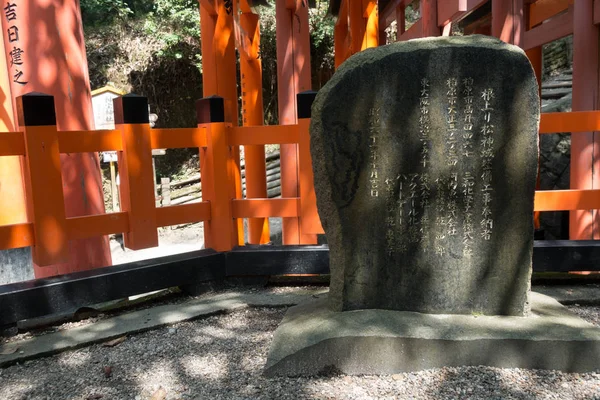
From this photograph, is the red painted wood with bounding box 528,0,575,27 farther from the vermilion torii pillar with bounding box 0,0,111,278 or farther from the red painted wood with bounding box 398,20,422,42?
the vermilion torii pillar with bounding box 0,0,111,278

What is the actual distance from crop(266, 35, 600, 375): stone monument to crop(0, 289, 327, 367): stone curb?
0.74 m

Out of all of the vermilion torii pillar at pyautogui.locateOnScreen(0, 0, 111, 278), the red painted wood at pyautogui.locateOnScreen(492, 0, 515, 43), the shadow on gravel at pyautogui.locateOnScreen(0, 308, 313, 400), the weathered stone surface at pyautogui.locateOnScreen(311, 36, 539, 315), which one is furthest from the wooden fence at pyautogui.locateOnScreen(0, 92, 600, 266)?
the red painted wood at pyautogui.locateOnScreen(492, 0, 515, 43)

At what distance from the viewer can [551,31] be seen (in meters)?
6.39

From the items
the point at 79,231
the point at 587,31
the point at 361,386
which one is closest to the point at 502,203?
the point at 361,386

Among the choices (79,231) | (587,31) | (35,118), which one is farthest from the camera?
(587,31)

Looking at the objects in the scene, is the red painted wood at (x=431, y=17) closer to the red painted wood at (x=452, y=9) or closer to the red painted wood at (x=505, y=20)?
the red painted wood at (x=452, y=9)

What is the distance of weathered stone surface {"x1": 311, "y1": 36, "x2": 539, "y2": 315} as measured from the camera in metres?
2.48

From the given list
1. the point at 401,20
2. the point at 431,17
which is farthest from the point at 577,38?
the point at 401,20

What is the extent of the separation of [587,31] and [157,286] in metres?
4.82

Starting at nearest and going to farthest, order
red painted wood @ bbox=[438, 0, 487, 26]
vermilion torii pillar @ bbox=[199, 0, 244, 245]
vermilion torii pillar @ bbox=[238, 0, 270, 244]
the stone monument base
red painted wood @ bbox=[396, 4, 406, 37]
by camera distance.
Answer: the stone monument base
vermilion torii pillar @ bbox=[199, 0, 244, 245]
red painted wood @ bbox=[438, 0, 487, 26]
vermilion torii pillar @ bbox=[238, 0, 270, 244]
red painted wood @ bbox=[396, 4, 406, 37]

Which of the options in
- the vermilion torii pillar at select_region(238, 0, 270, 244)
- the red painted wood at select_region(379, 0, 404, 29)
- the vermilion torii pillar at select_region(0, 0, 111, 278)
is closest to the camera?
the vermilion torii pillar at select_region(0, 0, 111, 278)

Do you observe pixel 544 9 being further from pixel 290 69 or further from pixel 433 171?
pixel 433 171

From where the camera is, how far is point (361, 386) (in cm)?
218

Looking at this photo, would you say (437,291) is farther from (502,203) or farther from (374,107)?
(374,107)
